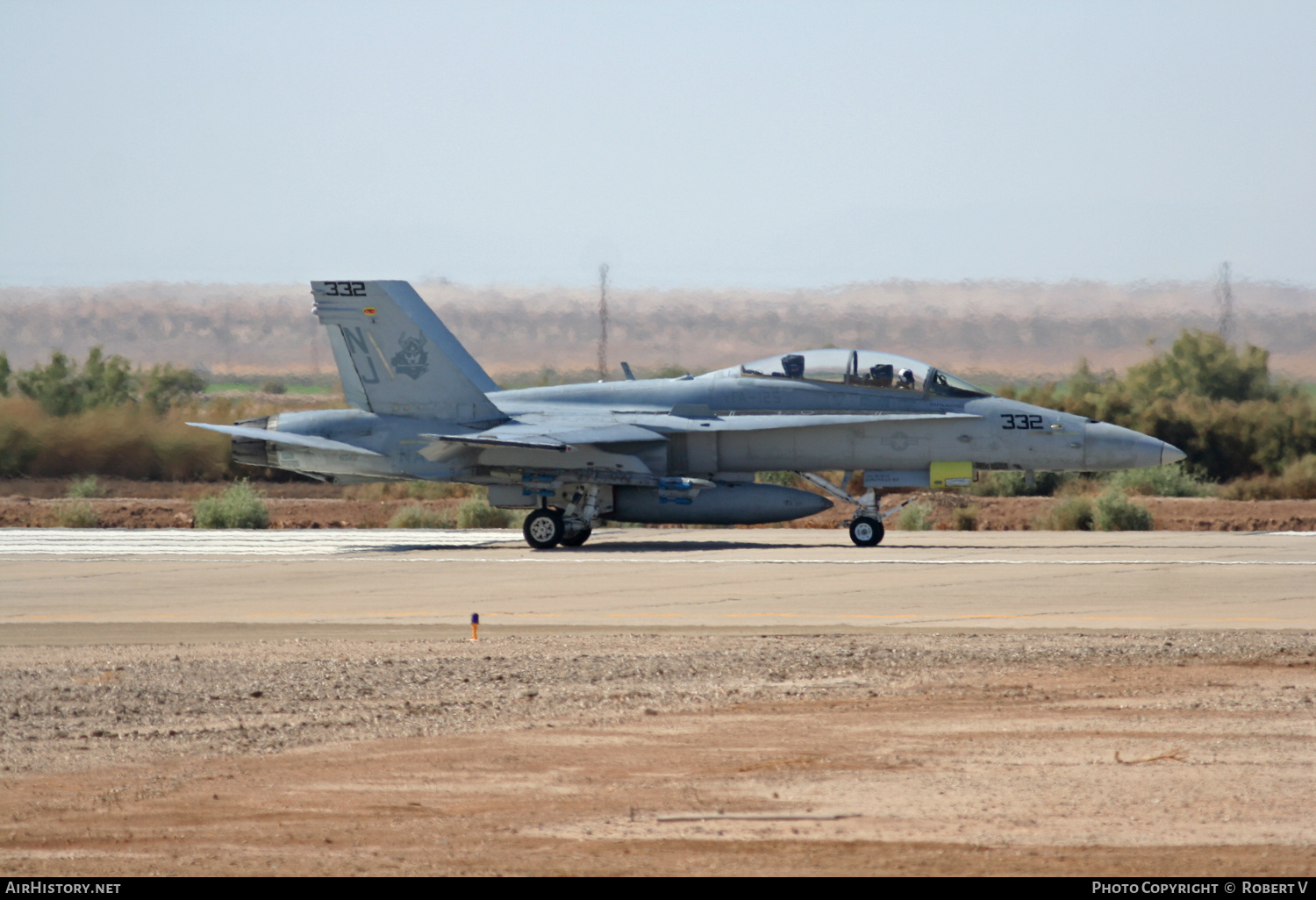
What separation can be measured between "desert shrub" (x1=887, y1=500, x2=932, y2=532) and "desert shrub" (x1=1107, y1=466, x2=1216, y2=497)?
18.4ft

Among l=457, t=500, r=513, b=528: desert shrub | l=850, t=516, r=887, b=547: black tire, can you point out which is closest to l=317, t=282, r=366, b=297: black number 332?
l=457, t=500, r=513, b=528: desert shrub

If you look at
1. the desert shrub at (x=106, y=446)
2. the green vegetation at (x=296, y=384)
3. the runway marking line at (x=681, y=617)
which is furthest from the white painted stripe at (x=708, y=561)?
the green vegetation at (x=296, y=384)

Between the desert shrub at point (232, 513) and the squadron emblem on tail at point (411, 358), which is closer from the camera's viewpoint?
the squadron emblem on tail at point (411, 358)

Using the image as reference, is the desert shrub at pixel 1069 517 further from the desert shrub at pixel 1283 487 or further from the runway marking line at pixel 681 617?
the runway marking line at pixel 681 617

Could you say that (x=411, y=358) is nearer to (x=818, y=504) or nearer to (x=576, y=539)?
(x=576, y=539)

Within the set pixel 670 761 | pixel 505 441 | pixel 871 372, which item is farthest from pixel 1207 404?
pixel 670 761

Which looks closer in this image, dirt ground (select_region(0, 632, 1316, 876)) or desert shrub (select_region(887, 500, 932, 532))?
dirt ground (select_region(0, 632, 1316, 876))

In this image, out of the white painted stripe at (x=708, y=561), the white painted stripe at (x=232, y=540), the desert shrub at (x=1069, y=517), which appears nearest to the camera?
the white painted stripe at (x=708, y=561)

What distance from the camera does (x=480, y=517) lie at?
31.3m

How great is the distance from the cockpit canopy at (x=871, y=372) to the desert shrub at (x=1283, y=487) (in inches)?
617

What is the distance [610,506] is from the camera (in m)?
23.1

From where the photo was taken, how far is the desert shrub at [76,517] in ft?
105

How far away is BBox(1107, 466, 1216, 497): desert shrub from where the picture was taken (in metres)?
33.5

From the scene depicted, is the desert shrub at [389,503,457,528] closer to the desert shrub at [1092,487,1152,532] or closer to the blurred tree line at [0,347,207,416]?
the desert shrub at [1092,487,1152,532]
